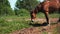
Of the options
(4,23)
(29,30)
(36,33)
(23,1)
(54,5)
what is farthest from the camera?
(23,1)

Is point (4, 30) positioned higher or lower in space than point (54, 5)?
lower

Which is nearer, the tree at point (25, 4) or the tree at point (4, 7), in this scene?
the tree at point (4, 7)

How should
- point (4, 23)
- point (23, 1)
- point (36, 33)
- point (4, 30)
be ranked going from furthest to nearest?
point (23, 1) < point (4, 23) < point (4, 30) < point (36, 33)

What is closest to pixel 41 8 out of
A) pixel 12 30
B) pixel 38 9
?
pixel 38 9

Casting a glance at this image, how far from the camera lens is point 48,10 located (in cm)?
1390

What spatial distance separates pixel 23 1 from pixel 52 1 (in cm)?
5451

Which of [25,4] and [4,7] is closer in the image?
[4,7]

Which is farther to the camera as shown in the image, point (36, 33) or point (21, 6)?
point (21, 6)

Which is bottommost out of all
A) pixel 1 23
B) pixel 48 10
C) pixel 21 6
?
pixel 21 6

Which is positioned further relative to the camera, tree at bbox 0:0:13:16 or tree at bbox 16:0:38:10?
tree at bbox 16:0:38:10

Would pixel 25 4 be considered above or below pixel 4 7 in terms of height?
below


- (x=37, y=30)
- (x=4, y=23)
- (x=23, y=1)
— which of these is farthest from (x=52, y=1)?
(x=23, y=1)

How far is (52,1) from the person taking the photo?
13.8m

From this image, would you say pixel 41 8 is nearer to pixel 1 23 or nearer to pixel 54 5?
pixel 54 5
